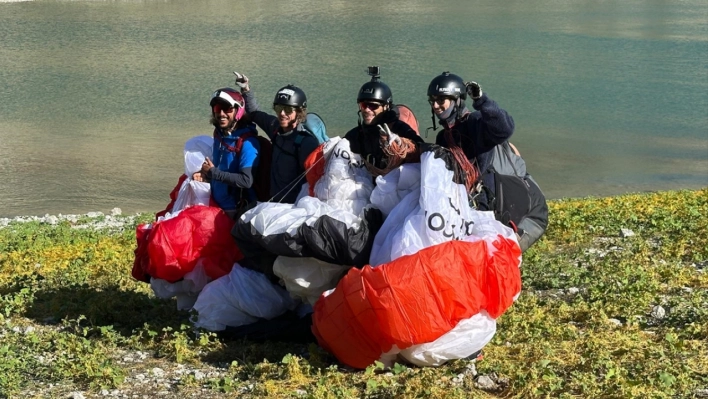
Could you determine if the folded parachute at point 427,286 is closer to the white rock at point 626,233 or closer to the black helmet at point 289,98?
the black helmet at point 289,98

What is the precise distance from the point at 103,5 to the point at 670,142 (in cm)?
3538

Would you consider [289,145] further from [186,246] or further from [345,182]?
[186,246]

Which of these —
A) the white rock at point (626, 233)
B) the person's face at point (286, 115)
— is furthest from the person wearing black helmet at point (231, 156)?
the white rock at point (626, 233)

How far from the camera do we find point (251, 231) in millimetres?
5633

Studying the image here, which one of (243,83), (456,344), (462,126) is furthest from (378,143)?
(456,344)

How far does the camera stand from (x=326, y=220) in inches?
214

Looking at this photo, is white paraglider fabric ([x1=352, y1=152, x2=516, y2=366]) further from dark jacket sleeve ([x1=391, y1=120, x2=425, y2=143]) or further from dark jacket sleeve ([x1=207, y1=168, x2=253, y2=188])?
dark jacket sleeve ([x1=207, y1=168, x2=253, y2=188])

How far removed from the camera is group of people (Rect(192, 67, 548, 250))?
226 inches

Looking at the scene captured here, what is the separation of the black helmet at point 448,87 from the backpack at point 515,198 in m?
0.45

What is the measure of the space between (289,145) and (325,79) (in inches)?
857

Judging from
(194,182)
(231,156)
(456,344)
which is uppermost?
(231,156)

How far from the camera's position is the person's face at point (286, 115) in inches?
243

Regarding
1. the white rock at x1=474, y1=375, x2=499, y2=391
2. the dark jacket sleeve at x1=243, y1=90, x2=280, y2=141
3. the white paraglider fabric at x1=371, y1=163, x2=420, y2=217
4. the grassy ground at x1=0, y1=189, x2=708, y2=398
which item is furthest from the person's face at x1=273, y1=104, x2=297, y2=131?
the white rock at x1=474, y1=375, x2=499, y2=391

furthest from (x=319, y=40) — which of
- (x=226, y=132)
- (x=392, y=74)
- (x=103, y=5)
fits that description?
(x=226, y=132)
